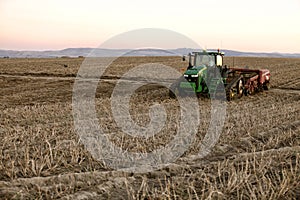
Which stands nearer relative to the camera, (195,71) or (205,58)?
(195,71)

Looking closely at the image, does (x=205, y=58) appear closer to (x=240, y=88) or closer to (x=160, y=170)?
(x=240, y=88)

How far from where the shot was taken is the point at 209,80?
48.3 ft

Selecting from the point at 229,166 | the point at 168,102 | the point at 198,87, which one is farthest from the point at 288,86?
the point at 229,166

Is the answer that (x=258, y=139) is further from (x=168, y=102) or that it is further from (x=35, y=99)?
(x=35, y=99)

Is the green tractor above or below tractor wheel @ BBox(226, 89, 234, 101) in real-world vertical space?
above

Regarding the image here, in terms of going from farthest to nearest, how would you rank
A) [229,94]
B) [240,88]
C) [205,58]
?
[240,88] < [205,58] < [229,94]

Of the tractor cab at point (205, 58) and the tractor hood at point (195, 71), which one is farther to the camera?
the tractor cab at point (205, 58)

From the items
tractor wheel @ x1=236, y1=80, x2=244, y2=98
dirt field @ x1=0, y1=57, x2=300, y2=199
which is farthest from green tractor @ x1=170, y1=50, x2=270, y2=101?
dirt field @ x1=0, y1=57, x2=300, y2=199

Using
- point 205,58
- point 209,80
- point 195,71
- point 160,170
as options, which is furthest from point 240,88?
point 160,170

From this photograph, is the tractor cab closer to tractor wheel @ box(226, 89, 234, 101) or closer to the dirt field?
tractor wheel @ box(226, 89, 234, 101)

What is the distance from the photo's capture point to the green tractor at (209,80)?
14.1 m

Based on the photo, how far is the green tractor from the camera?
556 inches

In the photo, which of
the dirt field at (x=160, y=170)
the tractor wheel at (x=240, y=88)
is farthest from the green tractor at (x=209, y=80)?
the dirt field at (x=160, y=170)

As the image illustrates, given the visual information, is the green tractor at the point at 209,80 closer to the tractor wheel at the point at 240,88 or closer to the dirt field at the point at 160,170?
the tractor wheel at the point at 240,88
